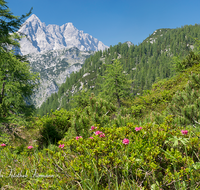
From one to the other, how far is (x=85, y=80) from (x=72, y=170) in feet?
488

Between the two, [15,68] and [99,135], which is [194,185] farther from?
[15,68]

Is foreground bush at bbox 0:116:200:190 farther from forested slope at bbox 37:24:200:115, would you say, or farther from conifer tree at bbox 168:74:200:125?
forested slope at bbox 37:24:200:115

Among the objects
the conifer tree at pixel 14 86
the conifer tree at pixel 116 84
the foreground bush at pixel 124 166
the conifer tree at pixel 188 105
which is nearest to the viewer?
the foreground bush at pixel 124 166

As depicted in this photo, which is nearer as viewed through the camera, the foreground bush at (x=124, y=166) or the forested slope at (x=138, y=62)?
the foreground bush at (x=124, y=166)

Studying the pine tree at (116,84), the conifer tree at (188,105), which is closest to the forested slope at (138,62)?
the pine tree at (116,84)

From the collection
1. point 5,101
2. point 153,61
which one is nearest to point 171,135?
point 5,101

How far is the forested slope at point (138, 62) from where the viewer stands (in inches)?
4446

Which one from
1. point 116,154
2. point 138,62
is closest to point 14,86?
point 116,154

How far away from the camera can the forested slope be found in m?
113

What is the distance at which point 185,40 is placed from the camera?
12575 centimetres

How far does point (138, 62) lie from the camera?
463 feet

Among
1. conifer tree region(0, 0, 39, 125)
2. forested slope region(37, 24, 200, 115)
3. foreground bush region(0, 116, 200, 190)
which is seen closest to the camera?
foreground bush region(0, 116, 200, 190)

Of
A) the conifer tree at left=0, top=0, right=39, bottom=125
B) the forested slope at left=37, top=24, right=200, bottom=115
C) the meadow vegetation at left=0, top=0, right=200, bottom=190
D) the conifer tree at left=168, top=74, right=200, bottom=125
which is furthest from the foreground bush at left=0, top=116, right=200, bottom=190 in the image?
the forested slope at left=37, top=24, right=200, bottom=115

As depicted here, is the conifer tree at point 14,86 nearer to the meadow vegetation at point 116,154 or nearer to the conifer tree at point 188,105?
the meadow vegetation at point 116,154
